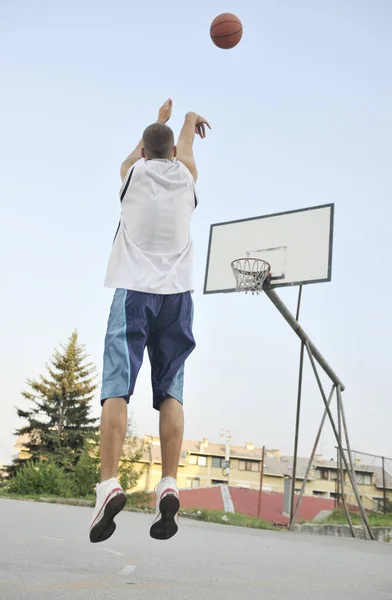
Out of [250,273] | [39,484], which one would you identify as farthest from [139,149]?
[39,484]

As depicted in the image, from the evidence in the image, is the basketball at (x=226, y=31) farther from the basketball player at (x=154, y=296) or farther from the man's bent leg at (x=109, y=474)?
the man's bent leg at (x=109, y=474)

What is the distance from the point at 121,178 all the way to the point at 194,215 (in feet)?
1.43

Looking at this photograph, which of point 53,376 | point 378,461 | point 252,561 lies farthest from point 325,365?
point 53,376

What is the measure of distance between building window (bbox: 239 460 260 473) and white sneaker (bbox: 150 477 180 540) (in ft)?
186

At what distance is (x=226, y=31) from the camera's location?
19.0ft

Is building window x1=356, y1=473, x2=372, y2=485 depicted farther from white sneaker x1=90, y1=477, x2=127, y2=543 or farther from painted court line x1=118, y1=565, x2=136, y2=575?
white sneaker x1=90, y1=477, x2=127, y2=543

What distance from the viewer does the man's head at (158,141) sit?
121 inches

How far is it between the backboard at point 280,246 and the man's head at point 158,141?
25.2 feet

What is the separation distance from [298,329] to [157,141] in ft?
28.6

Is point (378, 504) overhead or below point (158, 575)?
below

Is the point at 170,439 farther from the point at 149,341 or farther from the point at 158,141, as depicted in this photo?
the point at 158,141

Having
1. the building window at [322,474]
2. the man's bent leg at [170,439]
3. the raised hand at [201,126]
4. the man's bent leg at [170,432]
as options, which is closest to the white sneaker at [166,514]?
the man's bent leg at [170,439]

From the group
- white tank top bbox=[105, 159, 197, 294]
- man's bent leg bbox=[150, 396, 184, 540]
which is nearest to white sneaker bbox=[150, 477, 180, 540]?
man's bent leg bbox=[150, 396, 184, 540]

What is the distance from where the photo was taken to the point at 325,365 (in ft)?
41.5
